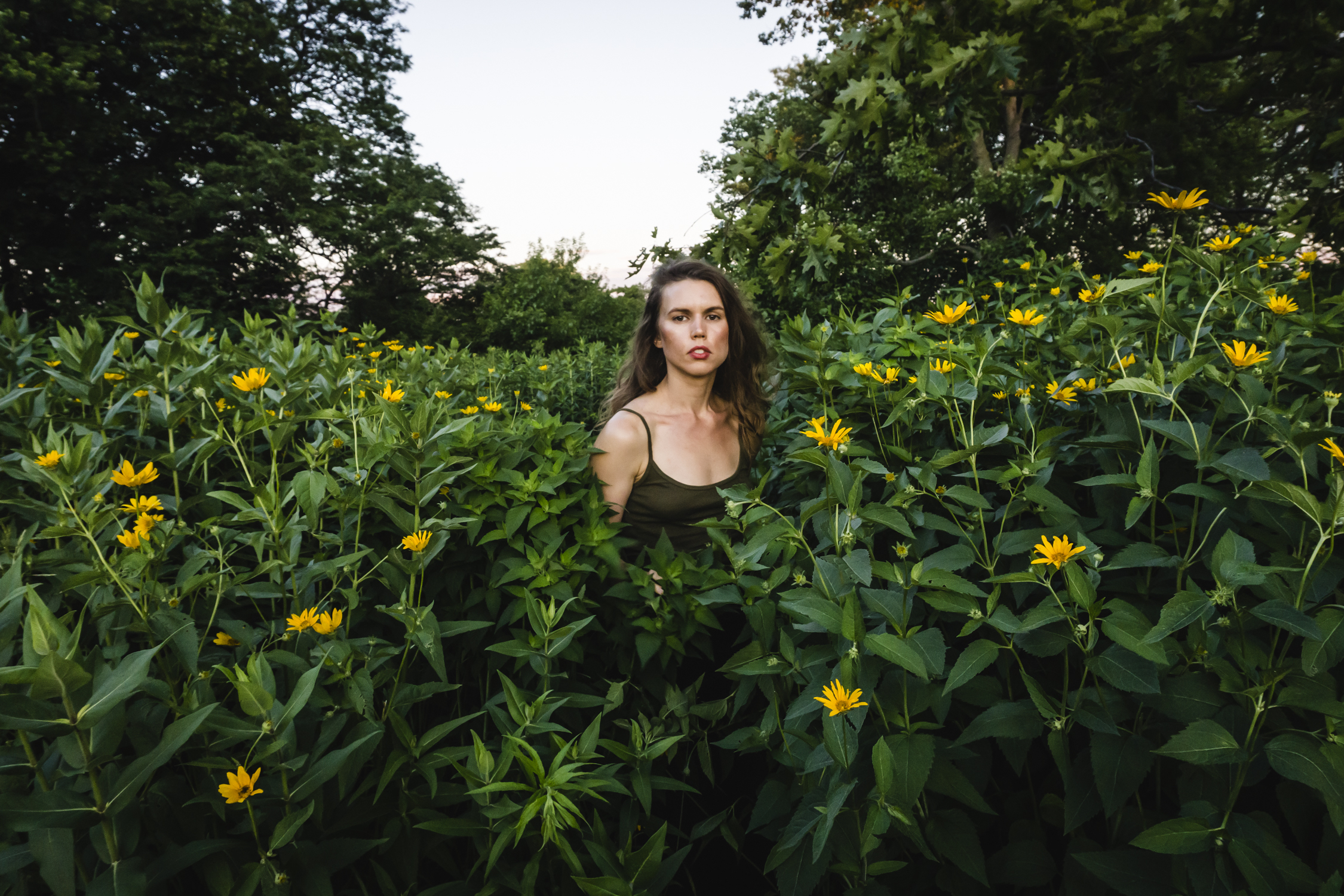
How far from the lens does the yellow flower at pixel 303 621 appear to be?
124 centimetres

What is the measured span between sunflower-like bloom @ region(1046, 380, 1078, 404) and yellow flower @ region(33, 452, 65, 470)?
79.5 inches

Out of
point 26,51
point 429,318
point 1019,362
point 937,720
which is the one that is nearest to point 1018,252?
point 1019,362

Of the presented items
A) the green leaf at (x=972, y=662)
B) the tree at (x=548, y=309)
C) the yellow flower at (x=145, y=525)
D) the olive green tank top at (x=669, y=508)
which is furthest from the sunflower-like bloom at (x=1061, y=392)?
the tree at (x=548, y=309)

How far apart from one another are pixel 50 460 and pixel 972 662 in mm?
1753

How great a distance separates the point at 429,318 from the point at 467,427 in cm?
2800

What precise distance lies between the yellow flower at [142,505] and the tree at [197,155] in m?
20.3

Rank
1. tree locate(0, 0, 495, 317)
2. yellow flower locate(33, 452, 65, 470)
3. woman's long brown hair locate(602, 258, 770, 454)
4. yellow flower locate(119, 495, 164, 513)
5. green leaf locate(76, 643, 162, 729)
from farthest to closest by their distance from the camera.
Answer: tree locate(0, 0, 495, 317)
woman's long brown hair locate(602, 258, 770, 454)
yellow flower locate(119, 495, 164, 513)
yellow flower locate(33, 452, 65, 470)
green leaf locate(76, 643, 162, 729)

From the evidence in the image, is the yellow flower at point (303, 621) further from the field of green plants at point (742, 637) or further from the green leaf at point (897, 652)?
the green leaf at point (897, 652)

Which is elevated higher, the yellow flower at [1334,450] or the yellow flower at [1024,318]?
the yellow flower at [1024,318]

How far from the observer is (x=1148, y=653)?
3.27 feet

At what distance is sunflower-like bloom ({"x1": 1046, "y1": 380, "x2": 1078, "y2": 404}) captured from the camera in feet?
4.89

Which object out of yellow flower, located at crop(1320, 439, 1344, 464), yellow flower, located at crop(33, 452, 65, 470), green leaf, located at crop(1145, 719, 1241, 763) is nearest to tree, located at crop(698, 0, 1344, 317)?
yellow flower, located at crop(1320, 439, 1344, 464)

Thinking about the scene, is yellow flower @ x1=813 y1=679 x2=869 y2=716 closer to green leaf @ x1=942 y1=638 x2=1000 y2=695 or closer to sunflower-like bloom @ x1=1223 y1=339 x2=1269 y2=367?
green leaf @ x1=942 y1=638 x2=1000 y2=695

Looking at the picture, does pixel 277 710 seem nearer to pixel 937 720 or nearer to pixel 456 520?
pixel 456 520
